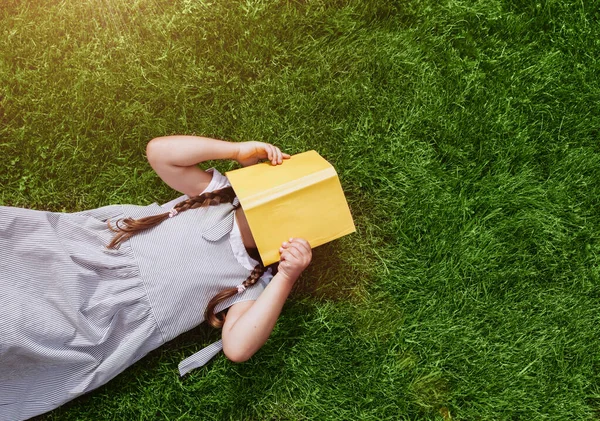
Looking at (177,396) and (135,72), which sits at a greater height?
(135,72)

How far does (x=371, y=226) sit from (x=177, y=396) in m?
0.95

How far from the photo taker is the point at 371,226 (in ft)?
6.12

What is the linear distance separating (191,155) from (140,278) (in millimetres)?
429

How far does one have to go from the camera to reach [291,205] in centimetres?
150

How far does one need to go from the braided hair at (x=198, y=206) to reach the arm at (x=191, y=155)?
0.04 m

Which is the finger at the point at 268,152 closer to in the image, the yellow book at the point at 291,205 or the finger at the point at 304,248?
the yellow book at the point at 291,205

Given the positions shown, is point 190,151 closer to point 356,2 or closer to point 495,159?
point 356,2

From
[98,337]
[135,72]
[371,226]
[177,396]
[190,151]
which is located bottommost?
[177,396]

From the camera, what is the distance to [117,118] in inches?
72.4

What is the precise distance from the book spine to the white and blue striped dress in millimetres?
211

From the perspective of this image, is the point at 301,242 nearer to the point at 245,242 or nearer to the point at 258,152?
the point at 245,242

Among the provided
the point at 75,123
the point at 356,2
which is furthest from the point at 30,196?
the point at 356,2

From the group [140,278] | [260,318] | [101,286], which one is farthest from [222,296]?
[101,286]

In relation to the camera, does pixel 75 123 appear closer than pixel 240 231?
No
